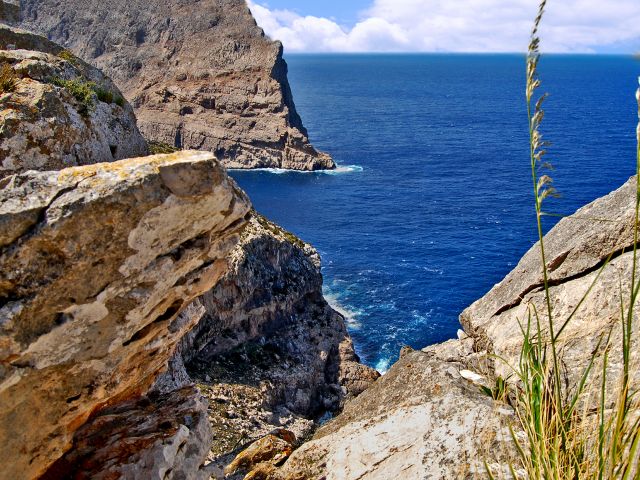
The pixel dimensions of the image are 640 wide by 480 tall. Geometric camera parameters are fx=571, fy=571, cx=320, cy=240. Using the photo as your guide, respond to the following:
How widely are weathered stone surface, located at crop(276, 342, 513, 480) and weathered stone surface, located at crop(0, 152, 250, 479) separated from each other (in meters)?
4.51

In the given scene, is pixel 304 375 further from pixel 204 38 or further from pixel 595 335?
pixel 204 38

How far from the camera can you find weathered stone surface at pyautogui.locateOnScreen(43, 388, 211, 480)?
10641mm

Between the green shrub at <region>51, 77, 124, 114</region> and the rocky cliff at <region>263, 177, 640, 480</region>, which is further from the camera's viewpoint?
the green shrub at <region>51, 77, 124, 114</region>

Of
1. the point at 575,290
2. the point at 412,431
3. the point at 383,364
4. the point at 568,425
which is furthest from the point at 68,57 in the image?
the point at 383,364

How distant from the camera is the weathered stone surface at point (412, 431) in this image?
9.79 m

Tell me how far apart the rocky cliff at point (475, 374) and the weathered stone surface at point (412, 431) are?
23 millimetres

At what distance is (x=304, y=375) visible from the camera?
154 feet

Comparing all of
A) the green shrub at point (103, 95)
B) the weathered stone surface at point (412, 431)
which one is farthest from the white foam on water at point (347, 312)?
the weathered stone surface at point (412, 431)

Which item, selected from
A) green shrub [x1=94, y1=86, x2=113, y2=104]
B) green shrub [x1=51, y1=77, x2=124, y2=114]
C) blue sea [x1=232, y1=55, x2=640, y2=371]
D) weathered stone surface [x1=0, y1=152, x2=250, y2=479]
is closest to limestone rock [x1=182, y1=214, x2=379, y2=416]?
blue sea [x1=232, y1=55, x2=640, y2=371]

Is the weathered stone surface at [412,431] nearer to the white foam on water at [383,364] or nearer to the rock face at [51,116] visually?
the rock face at [51,116]

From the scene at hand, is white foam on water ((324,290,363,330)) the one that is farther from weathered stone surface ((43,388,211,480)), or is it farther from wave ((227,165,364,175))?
wave ((227,165,364,175))

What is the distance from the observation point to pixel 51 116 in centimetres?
1227

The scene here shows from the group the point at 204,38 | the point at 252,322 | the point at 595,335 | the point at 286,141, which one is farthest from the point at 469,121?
the point at 595,335

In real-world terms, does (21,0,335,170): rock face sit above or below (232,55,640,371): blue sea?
above
